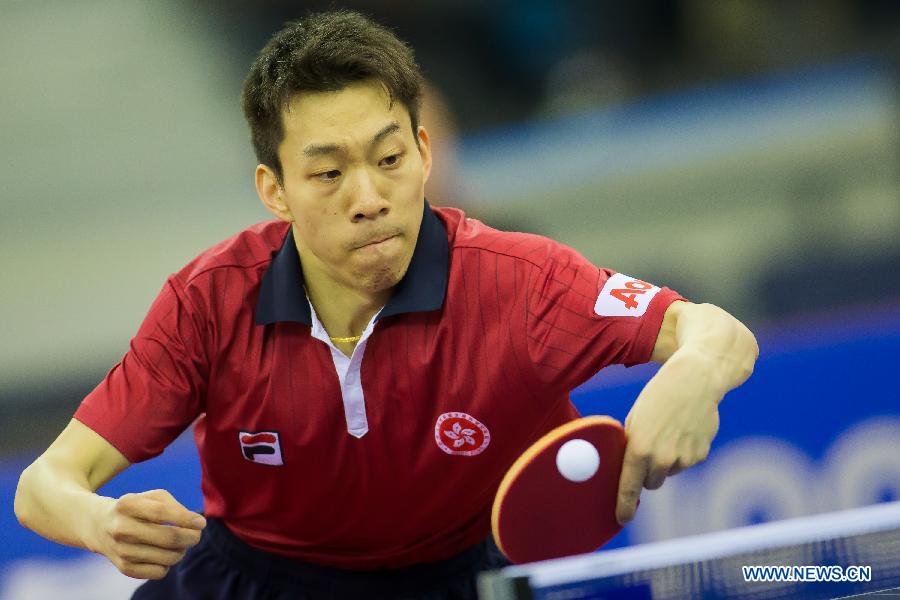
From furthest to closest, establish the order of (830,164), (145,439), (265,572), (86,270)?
(86,270)
(830,164)
(265,572)
(145,439)

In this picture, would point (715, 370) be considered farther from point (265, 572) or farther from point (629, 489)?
point (265, 572)

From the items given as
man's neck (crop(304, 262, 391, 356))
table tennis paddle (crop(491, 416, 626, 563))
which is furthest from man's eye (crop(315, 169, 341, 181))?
table tennis paddle (crop(491, 416, 626, 563))

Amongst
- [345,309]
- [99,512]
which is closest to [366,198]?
[345,309]

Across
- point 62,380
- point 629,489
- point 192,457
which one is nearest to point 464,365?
point 629,489

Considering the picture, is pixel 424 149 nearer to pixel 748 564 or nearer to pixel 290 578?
pixel 290 578

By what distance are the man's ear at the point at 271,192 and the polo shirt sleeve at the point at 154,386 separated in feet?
1.06

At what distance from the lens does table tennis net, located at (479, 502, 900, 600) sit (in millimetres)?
2309

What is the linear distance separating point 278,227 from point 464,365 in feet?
2.34

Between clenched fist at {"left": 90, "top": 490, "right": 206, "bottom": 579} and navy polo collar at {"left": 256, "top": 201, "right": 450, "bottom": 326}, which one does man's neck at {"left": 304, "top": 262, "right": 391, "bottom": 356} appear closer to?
navy polo collar at {"left": 256, "top": 201, "right": 450, "bottom": 326}

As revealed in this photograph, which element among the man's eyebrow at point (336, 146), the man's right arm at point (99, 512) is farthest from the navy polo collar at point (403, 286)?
the man's right arm at point (99, 512)

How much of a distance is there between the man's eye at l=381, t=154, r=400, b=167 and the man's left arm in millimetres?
799

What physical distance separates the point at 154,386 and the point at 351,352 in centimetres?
50

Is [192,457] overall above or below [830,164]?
below

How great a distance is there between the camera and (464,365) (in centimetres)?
315
